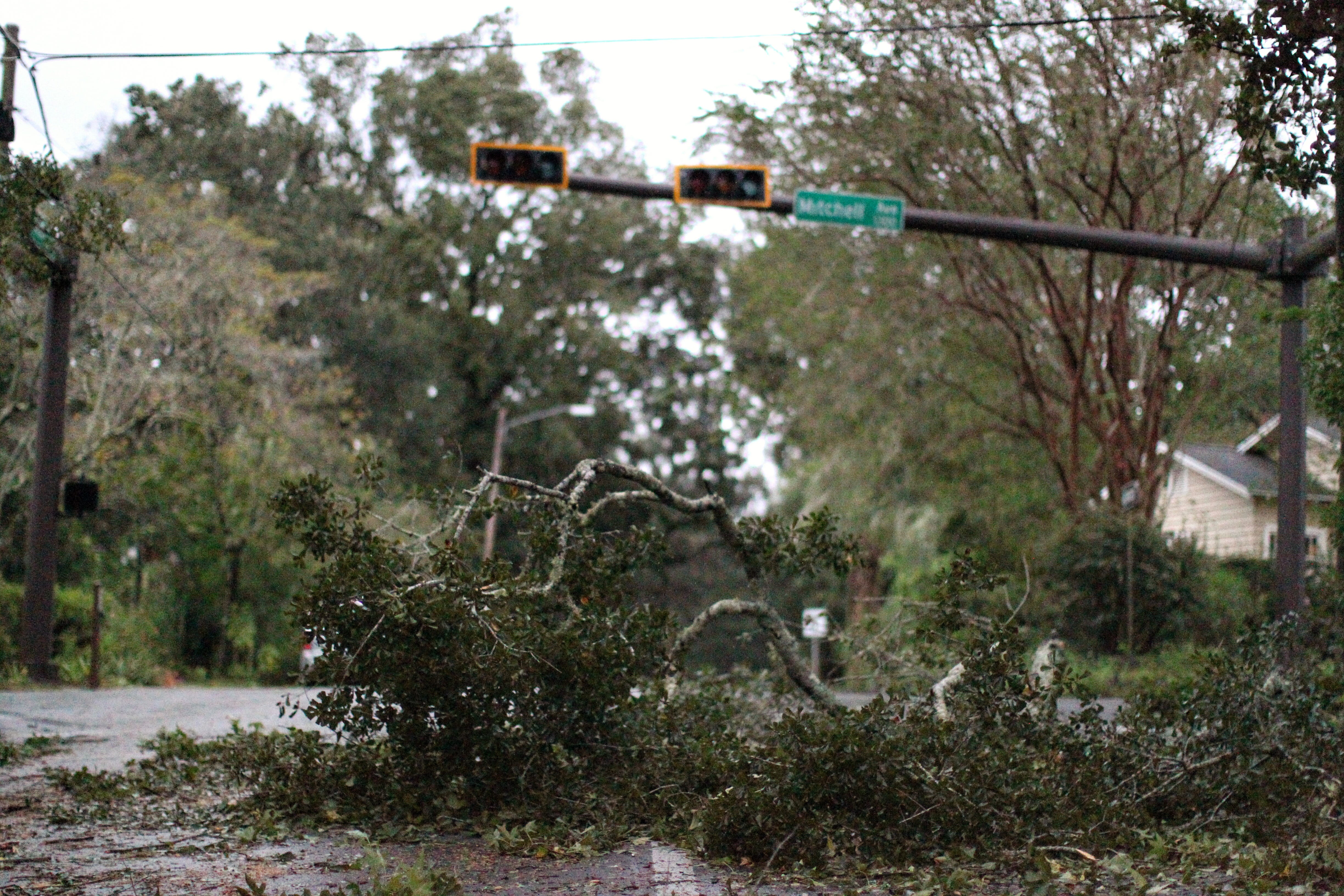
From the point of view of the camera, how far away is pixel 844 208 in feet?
49.3

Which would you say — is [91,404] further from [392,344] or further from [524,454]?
[524,454]

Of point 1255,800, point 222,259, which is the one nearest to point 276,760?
point 1255,800

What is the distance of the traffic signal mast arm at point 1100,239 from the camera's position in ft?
41.9

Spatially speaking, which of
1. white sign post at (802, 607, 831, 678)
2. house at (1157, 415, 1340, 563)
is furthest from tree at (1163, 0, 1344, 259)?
house at (1157, 415, 1340, 563)

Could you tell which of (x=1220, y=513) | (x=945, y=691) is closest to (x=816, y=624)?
(x=945, y=691)

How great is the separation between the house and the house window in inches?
1.8

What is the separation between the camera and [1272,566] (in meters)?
26.0

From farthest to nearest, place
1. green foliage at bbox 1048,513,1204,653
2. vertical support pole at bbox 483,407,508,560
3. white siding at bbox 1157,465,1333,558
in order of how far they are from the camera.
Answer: white siding at bbox 1157,465,1333,558 < vertical support pole at bbox 483,407,508,560 < green foliage at bbox 1048,513,1204,653

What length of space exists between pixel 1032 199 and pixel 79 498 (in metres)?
13.5

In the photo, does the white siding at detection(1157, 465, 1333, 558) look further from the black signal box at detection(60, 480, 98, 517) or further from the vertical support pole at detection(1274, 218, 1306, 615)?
the black signal box at detection(60, 480, 98, 517)

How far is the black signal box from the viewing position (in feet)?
62.0

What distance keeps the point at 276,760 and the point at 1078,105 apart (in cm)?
1419

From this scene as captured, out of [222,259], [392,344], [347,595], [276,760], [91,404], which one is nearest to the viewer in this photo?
[347,595]

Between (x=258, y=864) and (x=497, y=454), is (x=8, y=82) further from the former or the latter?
(x=497, y=454)
